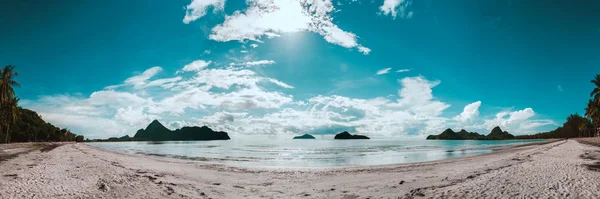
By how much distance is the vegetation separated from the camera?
5725 centimetres

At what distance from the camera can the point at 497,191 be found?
13.3m

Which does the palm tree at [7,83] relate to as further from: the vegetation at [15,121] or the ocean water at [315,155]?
the ocean water at [315,155]

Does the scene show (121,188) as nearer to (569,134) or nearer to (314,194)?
(314,194)

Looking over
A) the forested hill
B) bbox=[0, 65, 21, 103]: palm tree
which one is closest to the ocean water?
bbox=[0, 65, 21, 103]: palm tree

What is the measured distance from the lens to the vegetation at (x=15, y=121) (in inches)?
2254

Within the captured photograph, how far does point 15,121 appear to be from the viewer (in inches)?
3177

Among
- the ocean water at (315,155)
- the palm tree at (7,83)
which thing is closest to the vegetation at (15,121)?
the palm tree at (7,83)

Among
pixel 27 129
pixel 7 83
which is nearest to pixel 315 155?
pixel 7 83

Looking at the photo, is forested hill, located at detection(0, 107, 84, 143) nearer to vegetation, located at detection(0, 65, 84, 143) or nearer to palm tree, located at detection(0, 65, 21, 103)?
vegetation, located at detection(0, 65, 84, 143)

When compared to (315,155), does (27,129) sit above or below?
above

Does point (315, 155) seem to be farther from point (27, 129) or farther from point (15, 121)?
point (27, 129)

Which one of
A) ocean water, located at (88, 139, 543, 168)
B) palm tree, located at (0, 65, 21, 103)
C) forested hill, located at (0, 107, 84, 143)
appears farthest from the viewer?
forested hill, located at (0, 107, 84, 143)

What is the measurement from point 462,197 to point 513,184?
405 cm

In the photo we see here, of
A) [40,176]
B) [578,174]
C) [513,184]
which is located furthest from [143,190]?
[578,174]
